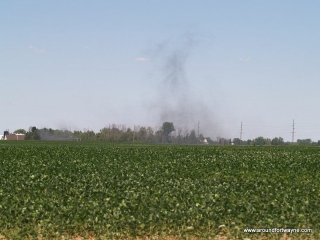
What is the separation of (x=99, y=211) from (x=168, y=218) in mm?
2025

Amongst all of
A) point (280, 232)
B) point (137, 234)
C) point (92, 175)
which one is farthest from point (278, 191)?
point (92, 175)

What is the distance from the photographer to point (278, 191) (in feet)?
63.4

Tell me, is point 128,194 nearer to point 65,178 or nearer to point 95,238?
point 95,238

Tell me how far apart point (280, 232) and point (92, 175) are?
11396 mm

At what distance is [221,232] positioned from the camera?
14.7 metres

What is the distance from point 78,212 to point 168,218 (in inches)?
102

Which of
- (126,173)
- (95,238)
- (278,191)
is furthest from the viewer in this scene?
(126,173)

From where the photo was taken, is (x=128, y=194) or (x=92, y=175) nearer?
(x=128, y=194)

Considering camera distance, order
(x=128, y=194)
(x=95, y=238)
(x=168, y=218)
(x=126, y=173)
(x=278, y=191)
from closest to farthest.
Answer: (x=95, y=238)
(x=168, y=218)
(x=128, y=194)
(x=278, y=191)
(x=126, y=173)

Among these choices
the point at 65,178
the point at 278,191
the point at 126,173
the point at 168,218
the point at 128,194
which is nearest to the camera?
the point at 168,218

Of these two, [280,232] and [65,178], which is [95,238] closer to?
[280,232]

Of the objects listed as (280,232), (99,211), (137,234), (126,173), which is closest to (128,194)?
(99,211)

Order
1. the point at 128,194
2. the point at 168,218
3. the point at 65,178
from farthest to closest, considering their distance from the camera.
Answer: the point at 65,178, the point at 128,194, the point at 168,218

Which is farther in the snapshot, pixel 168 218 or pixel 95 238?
pixel 168 218
